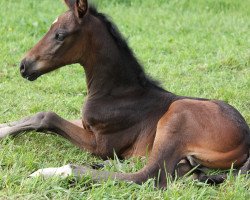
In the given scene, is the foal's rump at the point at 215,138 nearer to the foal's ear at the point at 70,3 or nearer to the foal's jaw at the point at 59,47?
the foal's jaw at the point at 59,47

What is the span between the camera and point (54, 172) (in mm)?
4285

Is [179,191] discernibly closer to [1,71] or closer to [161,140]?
[161,140]

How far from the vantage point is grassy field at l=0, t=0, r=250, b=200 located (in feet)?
13.7

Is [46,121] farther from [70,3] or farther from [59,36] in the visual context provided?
[70,3]

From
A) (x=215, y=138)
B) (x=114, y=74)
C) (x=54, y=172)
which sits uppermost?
(x=114, y=74)

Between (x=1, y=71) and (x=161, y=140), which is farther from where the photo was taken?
(x=1, y=71)

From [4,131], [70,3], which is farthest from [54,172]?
[70,3]

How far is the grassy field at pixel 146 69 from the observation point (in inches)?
164

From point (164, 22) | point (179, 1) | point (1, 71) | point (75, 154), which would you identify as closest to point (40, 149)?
point (75, 154)

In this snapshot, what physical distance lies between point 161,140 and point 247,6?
9.47 meters

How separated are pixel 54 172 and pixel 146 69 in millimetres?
3065

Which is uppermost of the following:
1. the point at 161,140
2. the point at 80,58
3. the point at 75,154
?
the point at 80,58

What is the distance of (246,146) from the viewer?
15.4ft

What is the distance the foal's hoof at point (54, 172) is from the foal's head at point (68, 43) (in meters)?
1.15
